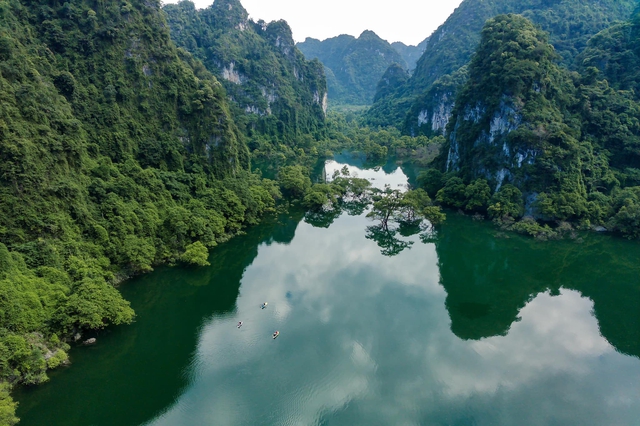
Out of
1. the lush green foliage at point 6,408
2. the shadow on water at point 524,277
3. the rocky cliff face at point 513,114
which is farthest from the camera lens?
the rocky cliff face at point 513,114

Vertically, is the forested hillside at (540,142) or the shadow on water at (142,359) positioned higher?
the forested hillside at (540,142)

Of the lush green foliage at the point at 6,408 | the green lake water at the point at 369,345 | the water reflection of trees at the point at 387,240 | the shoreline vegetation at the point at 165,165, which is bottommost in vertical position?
the water reflection of trees at the point at 387,240

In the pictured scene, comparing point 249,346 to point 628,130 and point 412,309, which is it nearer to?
point 412,309

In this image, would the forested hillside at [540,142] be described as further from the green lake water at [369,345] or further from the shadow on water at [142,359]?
the shadow on water at [142,359]

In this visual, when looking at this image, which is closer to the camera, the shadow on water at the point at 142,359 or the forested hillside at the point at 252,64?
the shadow on water at the point at 142,359

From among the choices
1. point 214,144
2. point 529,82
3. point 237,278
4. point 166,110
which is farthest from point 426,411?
point 529,82

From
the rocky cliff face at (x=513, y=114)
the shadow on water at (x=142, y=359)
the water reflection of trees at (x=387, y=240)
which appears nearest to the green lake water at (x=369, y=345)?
the shadow on water at (x=142, y=359)

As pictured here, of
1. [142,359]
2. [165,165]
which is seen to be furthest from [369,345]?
[165,165]

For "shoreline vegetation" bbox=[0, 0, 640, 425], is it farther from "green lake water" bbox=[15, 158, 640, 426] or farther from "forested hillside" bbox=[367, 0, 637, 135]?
"forested hillside" bbox=[367, 0, 637, 135]
